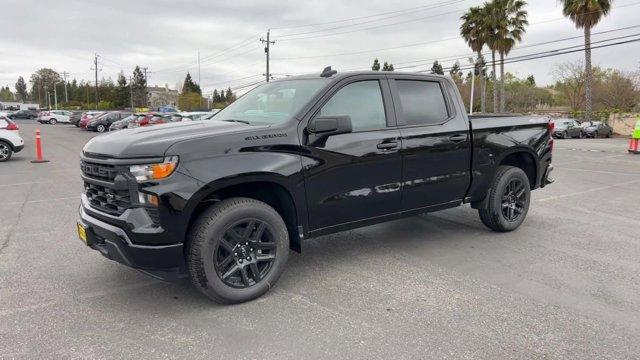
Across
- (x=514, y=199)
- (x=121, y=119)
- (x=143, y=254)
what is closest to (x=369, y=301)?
(x=143, y=254)

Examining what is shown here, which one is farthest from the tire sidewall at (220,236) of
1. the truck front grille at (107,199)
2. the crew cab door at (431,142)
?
the crew cab door at (431,142)

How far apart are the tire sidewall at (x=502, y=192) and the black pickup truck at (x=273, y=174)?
0.38m

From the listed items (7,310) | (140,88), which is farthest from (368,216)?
(140,88)

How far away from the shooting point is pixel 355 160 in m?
4.31

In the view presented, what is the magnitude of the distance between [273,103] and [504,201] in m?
3.17

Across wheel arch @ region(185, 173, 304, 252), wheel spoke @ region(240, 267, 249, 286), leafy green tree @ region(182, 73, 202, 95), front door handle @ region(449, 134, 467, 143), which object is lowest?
wheel spoke @ region(240, 267, 249, 286)

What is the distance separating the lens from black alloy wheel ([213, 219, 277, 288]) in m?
3.74

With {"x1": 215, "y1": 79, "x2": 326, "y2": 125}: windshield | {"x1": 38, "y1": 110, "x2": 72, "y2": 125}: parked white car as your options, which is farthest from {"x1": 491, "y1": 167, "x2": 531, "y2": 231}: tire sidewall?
{"x1": 38, "y1": 110, "x2": 72, "y2": 125}: parked white car

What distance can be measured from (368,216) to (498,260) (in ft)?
4.99

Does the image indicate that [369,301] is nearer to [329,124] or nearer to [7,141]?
[329,124]

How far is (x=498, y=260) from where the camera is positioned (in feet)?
16.2

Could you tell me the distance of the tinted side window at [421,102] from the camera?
15.8 ft

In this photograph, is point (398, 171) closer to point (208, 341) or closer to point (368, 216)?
point (368, 216)

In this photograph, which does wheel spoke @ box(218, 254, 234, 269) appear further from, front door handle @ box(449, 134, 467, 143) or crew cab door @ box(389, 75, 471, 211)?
front door handle @ box(449, 134, 467, 143)
